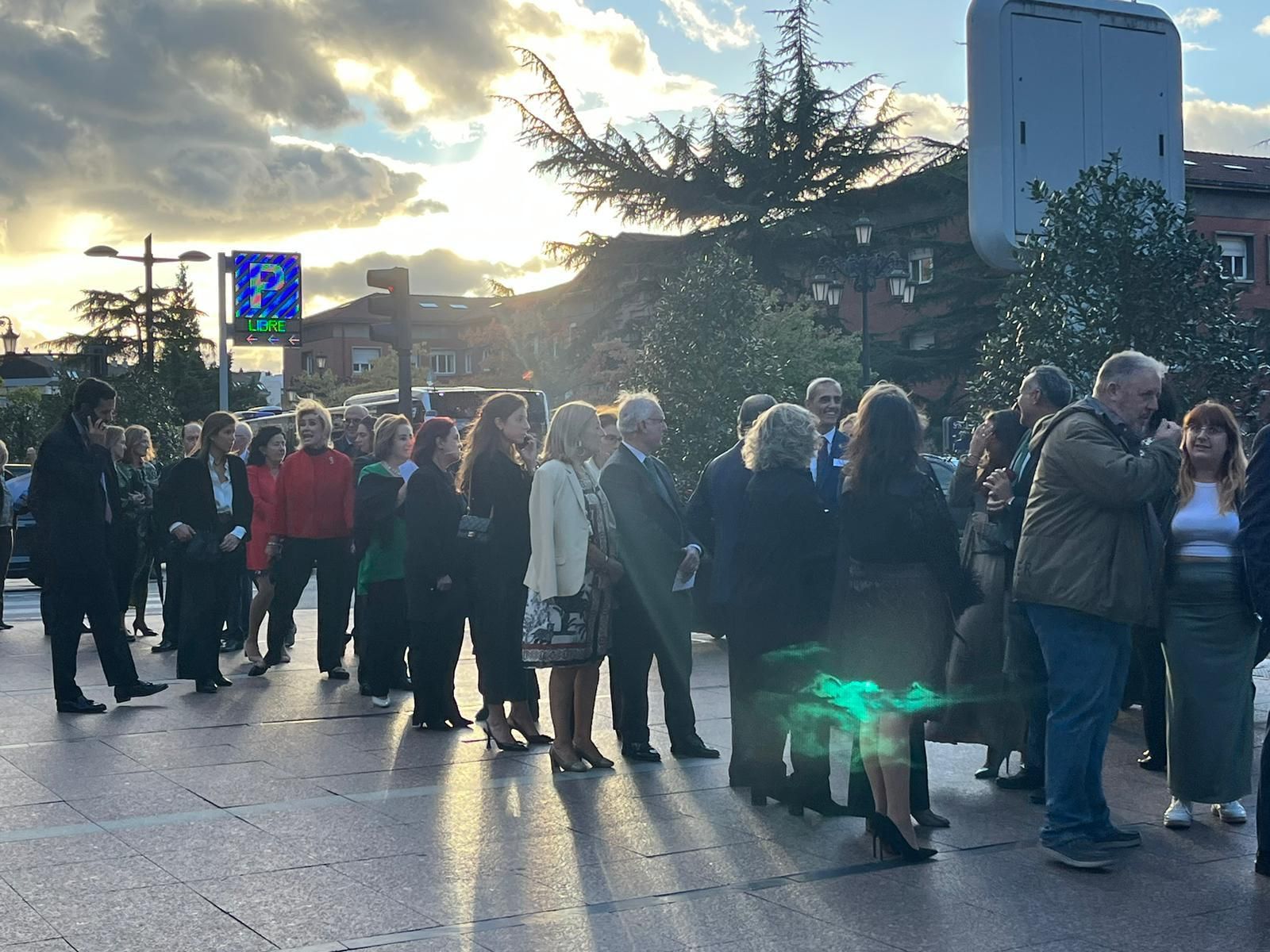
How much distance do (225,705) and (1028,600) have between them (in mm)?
5804

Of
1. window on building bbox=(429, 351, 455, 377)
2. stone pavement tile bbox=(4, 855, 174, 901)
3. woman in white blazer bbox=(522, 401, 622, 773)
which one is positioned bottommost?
stone pavement tile bbox=(4, 855, 174, 901)

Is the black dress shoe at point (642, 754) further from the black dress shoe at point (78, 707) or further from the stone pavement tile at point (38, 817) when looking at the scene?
the black dress shoe at point (78, 707)

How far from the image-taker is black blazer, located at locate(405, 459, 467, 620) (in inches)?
357

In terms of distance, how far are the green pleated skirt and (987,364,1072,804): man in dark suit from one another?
34.9 inches

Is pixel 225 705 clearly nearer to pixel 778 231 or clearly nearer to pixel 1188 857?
pixel 1188 857

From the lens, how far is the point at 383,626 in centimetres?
1030

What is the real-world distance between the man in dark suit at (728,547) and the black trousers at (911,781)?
1.88 ft

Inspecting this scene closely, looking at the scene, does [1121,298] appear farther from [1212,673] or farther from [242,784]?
[242,784]

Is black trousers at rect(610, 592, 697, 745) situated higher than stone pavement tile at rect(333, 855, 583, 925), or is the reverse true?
black trousers at rect(610, 592, 697, 745)

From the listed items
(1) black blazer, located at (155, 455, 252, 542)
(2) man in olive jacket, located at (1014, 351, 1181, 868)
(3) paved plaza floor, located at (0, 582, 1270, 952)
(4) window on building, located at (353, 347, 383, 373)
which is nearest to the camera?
(3) paved plaza floor, located at (0, 582, 1270, 952)

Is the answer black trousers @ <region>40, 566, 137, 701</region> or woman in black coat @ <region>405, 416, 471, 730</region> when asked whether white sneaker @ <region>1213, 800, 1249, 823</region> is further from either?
black trousers @ <region>40, 566, 137, 701</region>

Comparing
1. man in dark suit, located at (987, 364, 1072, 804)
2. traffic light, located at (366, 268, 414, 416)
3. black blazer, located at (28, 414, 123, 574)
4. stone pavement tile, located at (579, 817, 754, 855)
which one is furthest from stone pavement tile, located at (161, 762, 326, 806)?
traffic light, located at (366, 268, 414, 416)

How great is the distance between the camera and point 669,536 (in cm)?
805

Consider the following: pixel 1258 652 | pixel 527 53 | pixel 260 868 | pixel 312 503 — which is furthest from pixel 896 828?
pixel 527 53
